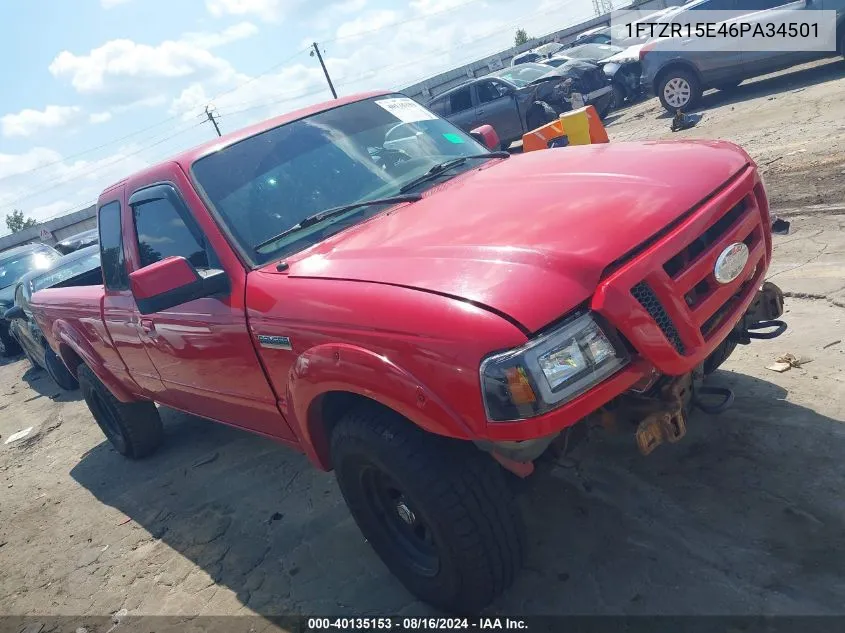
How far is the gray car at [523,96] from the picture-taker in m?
13.9

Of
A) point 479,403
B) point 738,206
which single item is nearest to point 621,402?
point 479,403

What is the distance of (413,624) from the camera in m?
2.73

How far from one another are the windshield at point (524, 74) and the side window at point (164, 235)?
12.1 metres

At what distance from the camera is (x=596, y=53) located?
56.7 feet

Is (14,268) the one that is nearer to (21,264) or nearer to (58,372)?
(21,264)

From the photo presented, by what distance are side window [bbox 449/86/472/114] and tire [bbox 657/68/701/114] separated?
4.39 m

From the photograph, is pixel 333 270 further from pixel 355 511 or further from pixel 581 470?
pixel 581 470

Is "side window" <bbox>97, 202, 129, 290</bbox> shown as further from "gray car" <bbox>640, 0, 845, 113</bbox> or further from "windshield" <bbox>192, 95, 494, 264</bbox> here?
"gray car" <bbox>640, 0, 845, 113</bbox>

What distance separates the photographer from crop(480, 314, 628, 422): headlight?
6.41 ft

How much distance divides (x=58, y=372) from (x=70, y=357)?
3.26 m

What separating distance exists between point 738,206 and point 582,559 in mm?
1557

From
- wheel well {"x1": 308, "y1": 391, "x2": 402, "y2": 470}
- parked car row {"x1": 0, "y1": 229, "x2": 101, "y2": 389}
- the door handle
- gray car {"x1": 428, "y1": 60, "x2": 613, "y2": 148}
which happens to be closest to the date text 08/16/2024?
wheel well {"x1": 308, "y1": 391, "x2": 402, "y2": 470}

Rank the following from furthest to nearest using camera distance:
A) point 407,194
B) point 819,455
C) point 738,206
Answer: point 407,194
point 819,455
point 738,206

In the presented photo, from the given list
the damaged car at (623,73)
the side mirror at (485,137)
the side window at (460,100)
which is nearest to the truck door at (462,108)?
the side window at (460,100)
